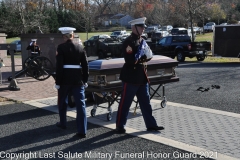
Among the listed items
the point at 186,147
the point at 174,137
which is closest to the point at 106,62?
the point at 174,137

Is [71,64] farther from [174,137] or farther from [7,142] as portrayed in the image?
[174,137]

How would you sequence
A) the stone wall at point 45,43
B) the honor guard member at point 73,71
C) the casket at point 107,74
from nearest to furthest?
the honor guard member at point 73,71
the casket at point 107,74
the stone wall at point 45,43

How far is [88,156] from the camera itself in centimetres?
534

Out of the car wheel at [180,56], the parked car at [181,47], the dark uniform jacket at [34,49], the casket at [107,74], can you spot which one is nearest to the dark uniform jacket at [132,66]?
the casket at [107,74]

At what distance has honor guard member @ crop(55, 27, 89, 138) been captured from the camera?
6.27 metres

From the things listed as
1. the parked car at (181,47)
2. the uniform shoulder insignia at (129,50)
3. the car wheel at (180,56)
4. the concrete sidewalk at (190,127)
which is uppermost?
the uniform shoulder insignia at (129,50)

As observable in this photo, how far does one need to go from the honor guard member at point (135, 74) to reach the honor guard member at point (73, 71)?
0.66 metres

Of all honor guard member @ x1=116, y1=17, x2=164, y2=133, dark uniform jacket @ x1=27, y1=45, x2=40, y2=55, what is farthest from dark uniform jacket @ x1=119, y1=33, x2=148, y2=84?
dark uniform jacket @ x1=27, y1=45, x2=40, y2=55

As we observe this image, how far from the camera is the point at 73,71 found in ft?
20.8

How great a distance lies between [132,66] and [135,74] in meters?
0.15

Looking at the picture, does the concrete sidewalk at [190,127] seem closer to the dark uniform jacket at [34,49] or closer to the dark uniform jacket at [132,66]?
the dark uniform jacket at [132,66]

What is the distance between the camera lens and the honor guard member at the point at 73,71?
6273mm

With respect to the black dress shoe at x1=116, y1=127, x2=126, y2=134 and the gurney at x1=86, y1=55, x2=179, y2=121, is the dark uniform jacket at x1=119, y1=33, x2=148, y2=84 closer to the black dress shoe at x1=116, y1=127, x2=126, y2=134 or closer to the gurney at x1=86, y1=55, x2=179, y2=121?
the black dress shoe at x1=116, y1=127, x2=126, y2=134

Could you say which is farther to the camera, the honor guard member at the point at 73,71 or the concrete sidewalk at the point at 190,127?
the honor guard member at the point at 73,71
